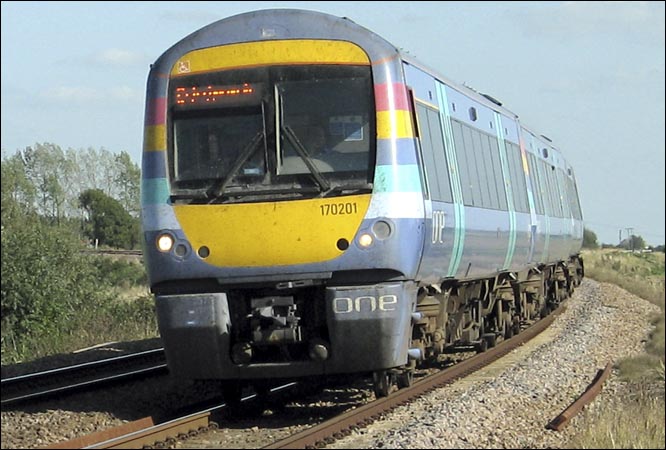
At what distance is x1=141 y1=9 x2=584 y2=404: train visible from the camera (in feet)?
32.3

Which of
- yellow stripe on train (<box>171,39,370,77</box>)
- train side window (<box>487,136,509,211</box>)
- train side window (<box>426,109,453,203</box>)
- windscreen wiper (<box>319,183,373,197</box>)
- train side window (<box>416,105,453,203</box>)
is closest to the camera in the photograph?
windscreen wiper (<box>319,183,373,197</box>)

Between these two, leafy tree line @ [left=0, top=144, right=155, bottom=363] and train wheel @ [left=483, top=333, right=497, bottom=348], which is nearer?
train wheel @ [left=483, top=333, right=497, bottom=348]

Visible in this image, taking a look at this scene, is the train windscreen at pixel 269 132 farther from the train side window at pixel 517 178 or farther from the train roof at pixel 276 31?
the train side window at pixel 517 178

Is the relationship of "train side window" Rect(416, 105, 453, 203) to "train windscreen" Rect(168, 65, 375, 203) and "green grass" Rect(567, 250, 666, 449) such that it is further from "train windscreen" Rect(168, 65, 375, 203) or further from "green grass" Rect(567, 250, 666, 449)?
"green grass" Rect(567, 250, 666, 449)

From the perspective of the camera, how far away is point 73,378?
1379 centimetres

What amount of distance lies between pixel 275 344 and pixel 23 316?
53.9 feet

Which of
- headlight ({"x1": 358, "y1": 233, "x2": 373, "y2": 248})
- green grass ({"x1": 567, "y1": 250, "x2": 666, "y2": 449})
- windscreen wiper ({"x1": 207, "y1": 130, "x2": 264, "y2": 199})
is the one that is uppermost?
windscreen wiper ({"x1": 207, "y1": 130, "x2": 264, "y2": 199})

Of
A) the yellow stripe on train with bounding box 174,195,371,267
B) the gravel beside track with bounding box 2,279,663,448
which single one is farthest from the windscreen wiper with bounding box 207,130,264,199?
the gravel beside track with bounding box 2,279,663,448

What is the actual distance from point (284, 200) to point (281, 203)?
34 millimetres

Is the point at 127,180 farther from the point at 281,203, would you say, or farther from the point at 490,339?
the point at 281,203

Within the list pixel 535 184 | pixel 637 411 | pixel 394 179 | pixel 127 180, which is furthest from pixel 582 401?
pixel 127 180

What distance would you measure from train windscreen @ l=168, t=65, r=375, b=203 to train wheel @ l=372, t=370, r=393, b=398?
6.20ft

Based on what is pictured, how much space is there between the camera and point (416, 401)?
1137cm

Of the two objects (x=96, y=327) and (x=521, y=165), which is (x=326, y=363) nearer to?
(x=521, y=165)
